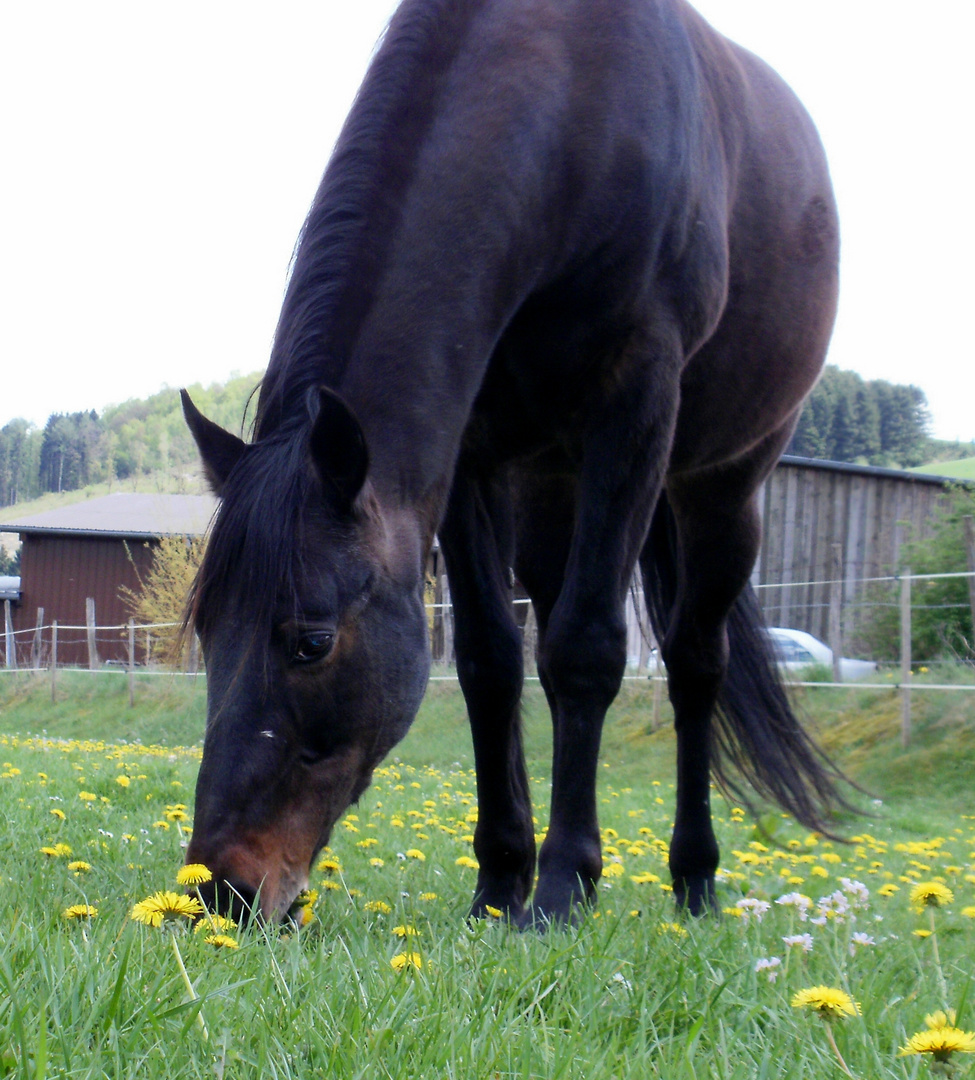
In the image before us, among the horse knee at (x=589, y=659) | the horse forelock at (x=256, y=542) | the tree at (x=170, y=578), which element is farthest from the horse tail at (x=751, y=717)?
the tree at (x=170, y=578)

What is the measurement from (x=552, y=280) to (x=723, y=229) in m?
0.74

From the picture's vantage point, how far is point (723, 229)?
10.8ft

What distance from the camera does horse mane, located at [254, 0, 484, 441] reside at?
8.07ft

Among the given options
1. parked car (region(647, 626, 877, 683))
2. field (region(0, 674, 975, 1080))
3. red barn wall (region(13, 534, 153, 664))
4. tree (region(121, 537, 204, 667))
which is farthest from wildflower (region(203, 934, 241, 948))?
red barn wall (region(13, 534, 153, 664))

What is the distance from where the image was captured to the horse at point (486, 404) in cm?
220

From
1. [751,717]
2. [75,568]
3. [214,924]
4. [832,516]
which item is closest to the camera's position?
[214,924]

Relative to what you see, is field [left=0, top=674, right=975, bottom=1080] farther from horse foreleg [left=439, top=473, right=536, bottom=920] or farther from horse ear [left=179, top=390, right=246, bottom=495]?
horse ear [left=179, top=390, right=246, bottom=495]

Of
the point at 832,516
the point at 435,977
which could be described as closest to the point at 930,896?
the point at 435,977

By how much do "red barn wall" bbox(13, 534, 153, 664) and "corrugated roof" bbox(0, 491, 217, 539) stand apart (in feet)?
1.64

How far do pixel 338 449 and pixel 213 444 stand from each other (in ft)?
1.32

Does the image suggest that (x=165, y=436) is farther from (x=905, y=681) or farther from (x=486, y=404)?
(x=486, y=404)

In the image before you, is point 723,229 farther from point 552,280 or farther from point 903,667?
point 903,667

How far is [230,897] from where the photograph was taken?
1.95 m

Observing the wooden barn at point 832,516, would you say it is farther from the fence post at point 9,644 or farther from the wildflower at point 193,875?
the wildflower at point 193,875
